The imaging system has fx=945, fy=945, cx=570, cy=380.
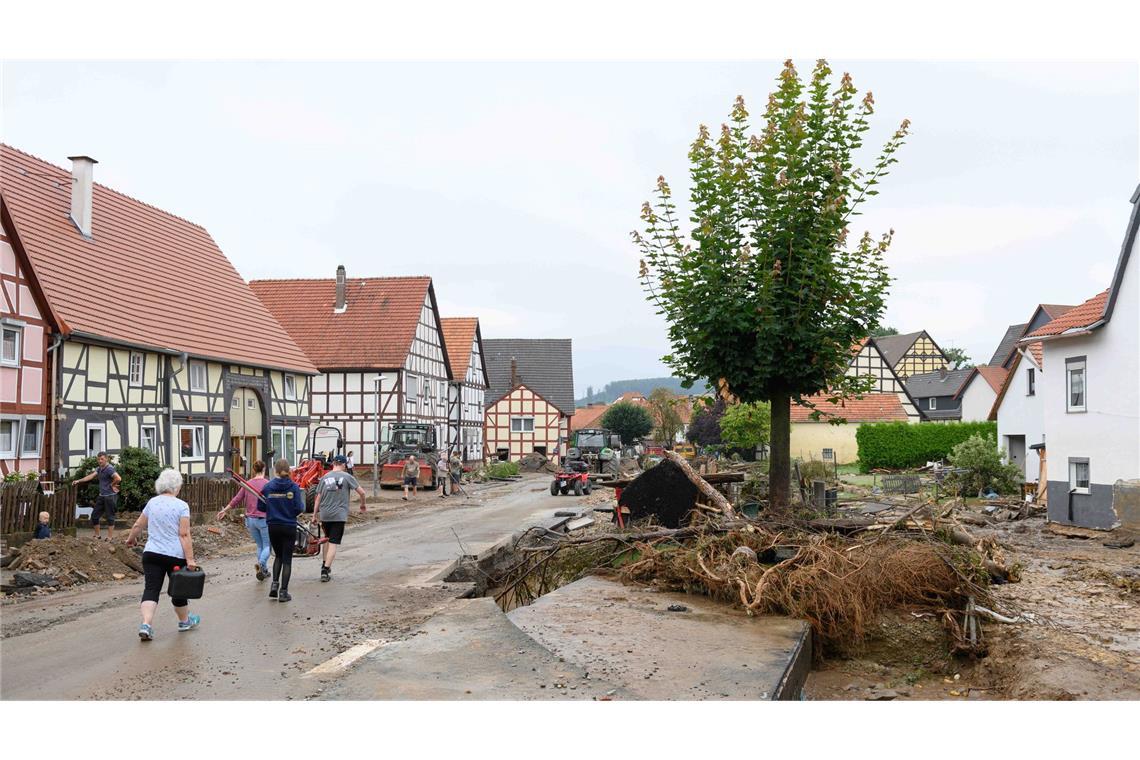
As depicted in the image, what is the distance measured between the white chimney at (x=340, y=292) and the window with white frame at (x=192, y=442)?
19881 mm

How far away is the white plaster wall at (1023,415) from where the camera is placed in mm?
34469

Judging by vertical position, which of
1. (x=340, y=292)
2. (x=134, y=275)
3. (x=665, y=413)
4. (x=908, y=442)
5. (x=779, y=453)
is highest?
(x=340, y=292)

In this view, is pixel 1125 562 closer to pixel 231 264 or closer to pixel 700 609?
pixel 700 609

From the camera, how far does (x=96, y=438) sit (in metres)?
21.2

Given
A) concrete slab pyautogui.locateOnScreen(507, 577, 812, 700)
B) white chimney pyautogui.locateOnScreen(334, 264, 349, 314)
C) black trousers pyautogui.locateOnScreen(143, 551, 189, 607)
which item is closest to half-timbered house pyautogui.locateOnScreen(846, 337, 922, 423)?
white chimney pyautogui.locateOnScreen(334, 264, 349, 314)

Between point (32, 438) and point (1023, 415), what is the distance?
32697mm

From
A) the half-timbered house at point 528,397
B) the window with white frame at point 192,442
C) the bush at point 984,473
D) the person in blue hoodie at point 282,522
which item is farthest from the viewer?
the half-timbered house at point 528,397

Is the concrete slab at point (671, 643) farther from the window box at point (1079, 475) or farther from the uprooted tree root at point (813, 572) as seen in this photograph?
the window box at point (1079, 475)

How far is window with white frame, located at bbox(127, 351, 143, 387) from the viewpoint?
2280cm

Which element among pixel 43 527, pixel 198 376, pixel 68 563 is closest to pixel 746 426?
→ pixel 198 376

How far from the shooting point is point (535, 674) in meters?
7.01

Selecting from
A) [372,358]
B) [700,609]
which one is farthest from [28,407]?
[372,358]

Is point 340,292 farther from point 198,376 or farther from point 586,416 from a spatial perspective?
point 586,416

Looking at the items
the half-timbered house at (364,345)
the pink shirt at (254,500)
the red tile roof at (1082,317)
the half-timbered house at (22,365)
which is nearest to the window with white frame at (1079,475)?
the red tile roof at (1082,317)
